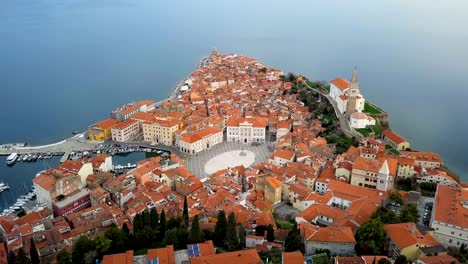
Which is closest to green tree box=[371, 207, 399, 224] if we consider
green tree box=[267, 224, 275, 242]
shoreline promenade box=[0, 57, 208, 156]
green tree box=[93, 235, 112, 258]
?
green tree box=[267, 224, 275, 242]

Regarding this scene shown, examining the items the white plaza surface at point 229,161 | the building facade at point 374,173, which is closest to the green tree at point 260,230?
the building facade at point 374,173

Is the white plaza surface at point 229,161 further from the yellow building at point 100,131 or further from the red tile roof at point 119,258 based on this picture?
the red tile roof at point 119,258

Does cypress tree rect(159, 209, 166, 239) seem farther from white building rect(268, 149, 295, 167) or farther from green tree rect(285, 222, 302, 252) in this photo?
white building rect(268, 149, 295, 167)

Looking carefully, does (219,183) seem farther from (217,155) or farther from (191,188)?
(217,155)

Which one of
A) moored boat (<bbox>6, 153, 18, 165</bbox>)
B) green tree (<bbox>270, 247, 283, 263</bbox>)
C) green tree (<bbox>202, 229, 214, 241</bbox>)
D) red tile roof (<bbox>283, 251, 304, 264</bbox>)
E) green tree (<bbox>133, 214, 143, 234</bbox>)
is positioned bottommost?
moored boat (<bbox>6, 153, 18, 165</bbox>)

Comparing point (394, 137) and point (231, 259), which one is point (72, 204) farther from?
point (394, 137)

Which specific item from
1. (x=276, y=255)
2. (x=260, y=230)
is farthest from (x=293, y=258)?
(x=260, y=230)
